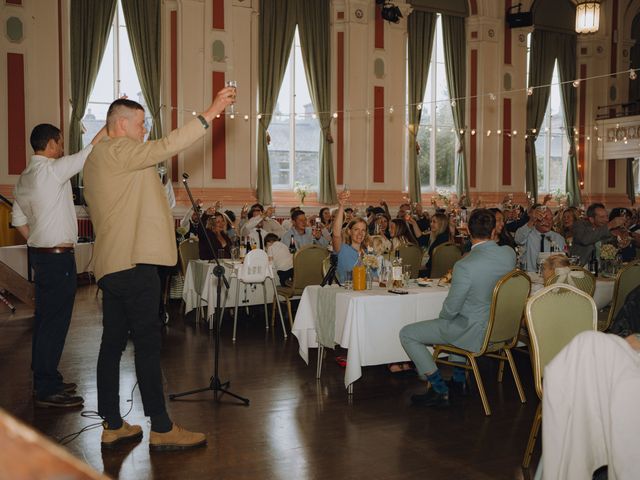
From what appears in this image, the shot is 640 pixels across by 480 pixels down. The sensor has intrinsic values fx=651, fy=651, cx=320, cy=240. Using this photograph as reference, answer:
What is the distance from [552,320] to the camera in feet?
10.4

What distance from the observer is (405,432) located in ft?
12.7

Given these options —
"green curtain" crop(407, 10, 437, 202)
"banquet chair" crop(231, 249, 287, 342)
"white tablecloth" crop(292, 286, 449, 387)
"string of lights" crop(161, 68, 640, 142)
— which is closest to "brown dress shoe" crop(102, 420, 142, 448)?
"white tablecloth" crop(292, 286, 449, 387)

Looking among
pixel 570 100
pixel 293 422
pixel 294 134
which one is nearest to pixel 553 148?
pixel 570 100

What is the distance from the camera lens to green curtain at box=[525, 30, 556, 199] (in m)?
15.7

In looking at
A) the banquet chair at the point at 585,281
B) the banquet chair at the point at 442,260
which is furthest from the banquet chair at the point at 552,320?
the banquet chair at the point at 442,260

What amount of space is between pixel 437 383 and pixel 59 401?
2476mm

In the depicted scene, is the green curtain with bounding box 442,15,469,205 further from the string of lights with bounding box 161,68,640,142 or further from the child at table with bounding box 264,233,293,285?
the child at table with bounding box 264,233,293,285

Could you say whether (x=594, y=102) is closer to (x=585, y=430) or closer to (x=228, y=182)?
(x=228, y=182)

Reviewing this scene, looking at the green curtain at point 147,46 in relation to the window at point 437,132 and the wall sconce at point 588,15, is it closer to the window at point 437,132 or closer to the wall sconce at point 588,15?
the window at point 437,132

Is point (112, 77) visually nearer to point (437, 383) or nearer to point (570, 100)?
point (437, 383)

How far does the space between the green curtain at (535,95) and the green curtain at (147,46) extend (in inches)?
348

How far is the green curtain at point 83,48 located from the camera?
11.5m

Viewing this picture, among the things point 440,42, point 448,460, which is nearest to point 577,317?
point 448,460

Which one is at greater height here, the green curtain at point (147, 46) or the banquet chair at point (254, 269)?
the green curtain at point (147, 46)
